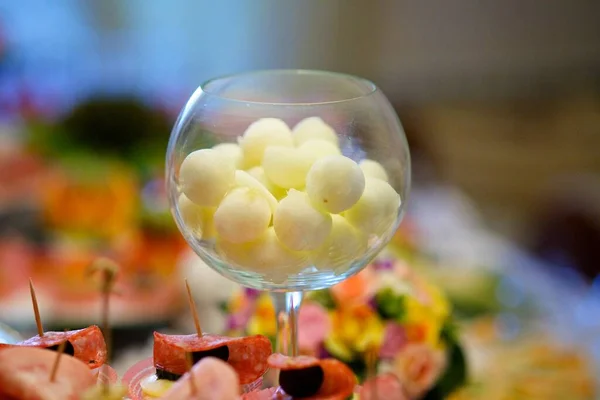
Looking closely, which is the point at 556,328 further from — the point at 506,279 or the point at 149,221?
the point at 149,221

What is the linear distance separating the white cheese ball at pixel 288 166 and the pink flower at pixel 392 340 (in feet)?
1.17

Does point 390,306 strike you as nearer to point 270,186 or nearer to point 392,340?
point 392,340

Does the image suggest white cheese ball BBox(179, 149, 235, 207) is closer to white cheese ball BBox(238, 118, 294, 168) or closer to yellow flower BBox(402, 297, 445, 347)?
white cheese ball BBox(238, 118, 294, 168)

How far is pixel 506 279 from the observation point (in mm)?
1278

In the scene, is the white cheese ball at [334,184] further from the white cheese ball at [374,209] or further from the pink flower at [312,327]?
the pink flower at [312,327]

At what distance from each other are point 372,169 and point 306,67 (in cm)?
271

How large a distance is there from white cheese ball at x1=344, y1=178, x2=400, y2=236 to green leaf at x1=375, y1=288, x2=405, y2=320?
0.30m

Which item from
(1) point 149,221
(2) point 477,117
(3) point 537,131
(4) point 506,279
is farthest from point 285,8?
(4) point 506,279

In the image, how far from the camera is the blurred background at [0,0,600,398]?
1414 mm

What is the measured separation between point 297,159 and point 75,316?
0.82m

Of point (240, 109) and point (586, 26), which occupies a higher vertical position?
point (240, 109)

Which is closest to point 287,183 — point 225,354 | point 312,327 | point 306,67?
point 225,354

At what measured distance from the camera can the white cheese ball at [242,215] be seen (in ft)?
1.57

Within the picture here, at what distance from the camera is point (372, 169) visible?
1.79ft
